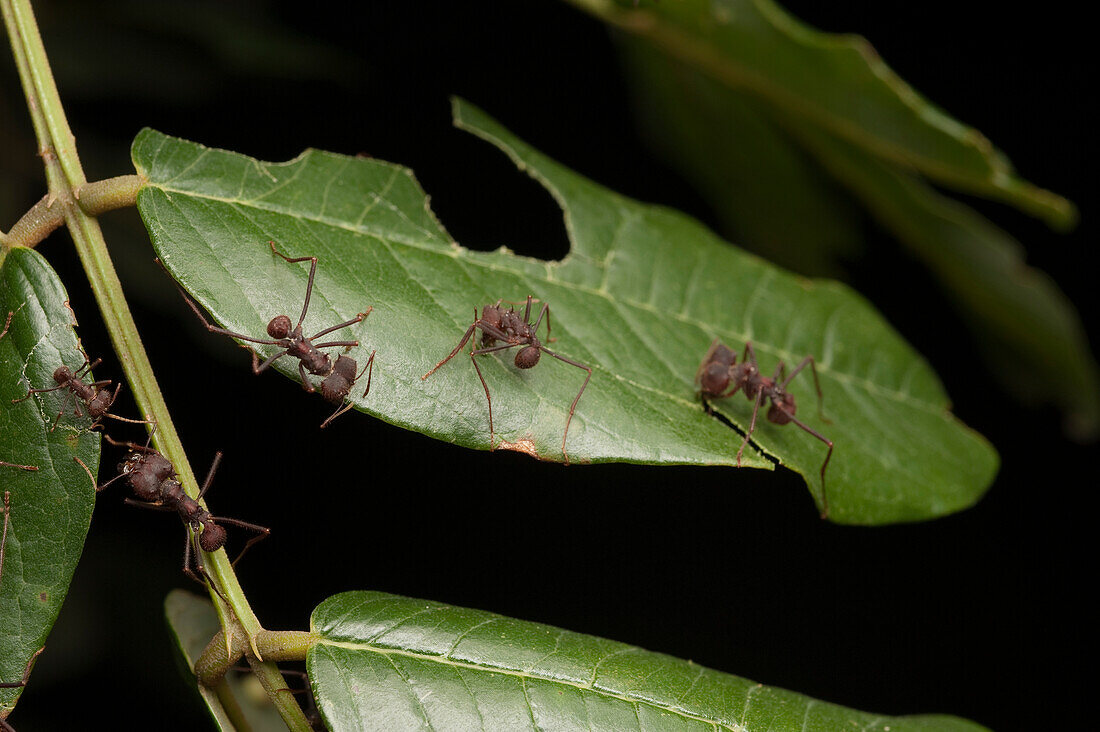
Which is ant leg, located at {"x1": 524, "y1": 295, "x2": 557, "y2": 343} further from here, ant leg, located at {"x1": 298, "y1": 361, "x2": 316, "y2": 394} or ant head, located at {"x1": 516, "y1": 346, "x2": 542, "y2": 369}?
ant leg, located at {"x1": 298, "y1": 361, "x2": 316, "y2": 394}

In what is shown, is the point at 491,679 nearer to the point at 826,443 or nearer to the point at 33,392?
the point at 33,392

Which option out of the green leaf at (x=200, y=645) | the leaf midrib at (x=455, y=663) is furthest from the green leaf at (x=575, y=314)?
the green leaf at (x=200, y=645)

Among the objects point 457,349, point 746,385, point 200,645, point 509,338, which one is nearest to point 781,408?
point 746,385

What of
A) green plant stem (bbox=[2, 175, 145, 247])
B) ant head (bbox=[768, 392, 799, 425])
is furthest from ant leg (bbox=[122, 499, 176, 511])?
ant head (bbox=[768, 392, 799, 425])

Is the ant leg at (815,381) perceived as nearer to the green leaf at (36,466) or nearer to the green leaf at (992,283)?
the green leaf at (992,283)

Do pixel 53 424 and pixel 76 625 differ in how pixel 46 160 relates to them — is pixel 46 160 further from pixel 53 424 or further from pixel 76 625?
pixel 76 625

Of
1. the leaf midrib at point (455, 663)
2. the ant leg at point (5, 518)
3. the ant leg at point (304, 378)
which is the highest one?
the ant leg at point (304, 378)
